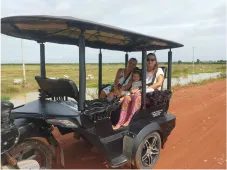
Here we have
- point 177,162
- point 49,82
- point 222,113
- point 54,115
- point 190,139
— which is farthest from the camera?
point 222,113

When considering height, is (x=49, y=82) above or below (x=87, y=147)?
above

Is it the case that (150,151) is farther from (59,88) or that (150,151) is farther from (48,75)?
(48,75)

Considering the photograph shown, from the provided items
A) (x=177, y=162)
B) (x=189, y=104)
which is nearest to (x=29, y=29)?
(x=177, y=162)

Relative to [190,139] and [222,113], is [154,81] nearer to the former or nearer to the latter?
[190,139]

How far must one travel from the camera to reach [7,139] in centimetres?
298

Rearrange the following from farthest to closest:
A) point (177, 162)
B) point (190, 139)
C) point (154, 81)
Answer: point (190, 139)
point (154, 81)
point (177, 162)

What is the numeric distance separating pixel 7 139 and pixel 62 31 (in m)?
1.84

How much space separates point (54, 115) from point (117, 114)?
4.73 feet

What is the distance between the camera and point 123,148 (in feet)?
12.8

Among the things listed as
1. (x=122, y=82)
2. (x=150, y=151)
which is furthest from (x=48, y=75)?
(x=150, y=151)

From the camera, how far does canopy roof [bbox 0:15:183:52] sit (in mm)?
3094

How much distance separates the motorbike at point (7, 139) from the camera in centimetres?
296

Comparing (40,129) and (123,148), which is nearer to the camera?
(40,129)

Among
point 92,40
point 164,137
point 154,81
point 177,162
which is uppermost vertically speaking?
point 92,40
